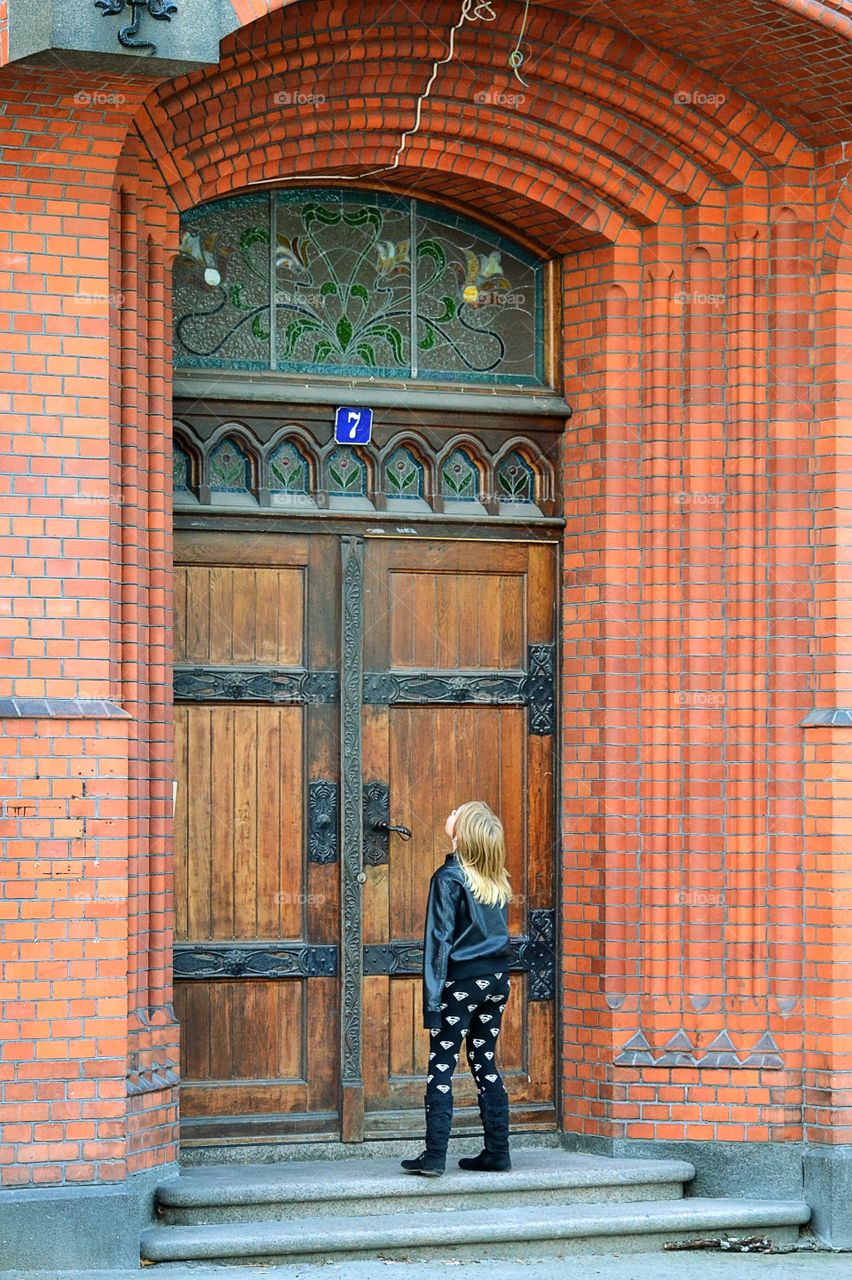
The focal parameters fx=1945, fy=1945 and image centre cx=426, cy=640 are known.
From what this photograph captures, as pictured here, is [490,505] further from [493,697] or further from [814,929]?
[814,929]

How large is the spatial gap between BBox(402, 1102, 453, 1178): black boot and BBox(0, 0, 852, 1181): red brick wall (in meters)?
0.97

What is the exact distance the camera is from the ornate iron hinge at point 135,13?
6684 millimetres

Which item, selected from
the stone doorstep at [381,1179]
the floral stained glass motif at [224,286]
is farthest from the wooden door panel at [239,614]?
the stone doorstep at [381,1179]

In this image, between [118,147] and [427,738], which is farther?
[427,738]

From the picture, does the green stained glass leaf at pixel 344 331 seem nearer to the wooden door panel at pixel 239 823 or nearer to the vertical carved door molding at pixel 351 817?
the vertical carved door molding at pixel 351 817

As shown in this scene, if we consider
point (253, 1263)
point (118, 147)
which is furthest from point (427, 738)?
point (118, 147)

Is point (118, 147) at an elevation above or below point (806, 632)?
above

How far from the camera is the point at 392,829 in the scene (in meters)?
8.61

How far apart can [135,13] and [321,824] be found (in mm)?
3504

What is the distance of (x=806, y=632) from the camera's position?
8477 mm

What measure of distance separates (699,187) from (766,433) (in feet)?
3.69

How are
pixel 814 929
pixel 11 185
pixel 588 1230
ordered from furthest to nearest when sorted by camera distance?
1. pixel 814 929
2. pixel 588 1230
3. pixel 11 185

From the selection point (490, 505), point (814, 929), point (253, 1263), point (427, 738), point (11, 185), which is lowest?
point (253, 1263)

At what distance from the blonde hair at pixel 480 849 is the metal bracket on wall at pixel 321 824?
81cm
